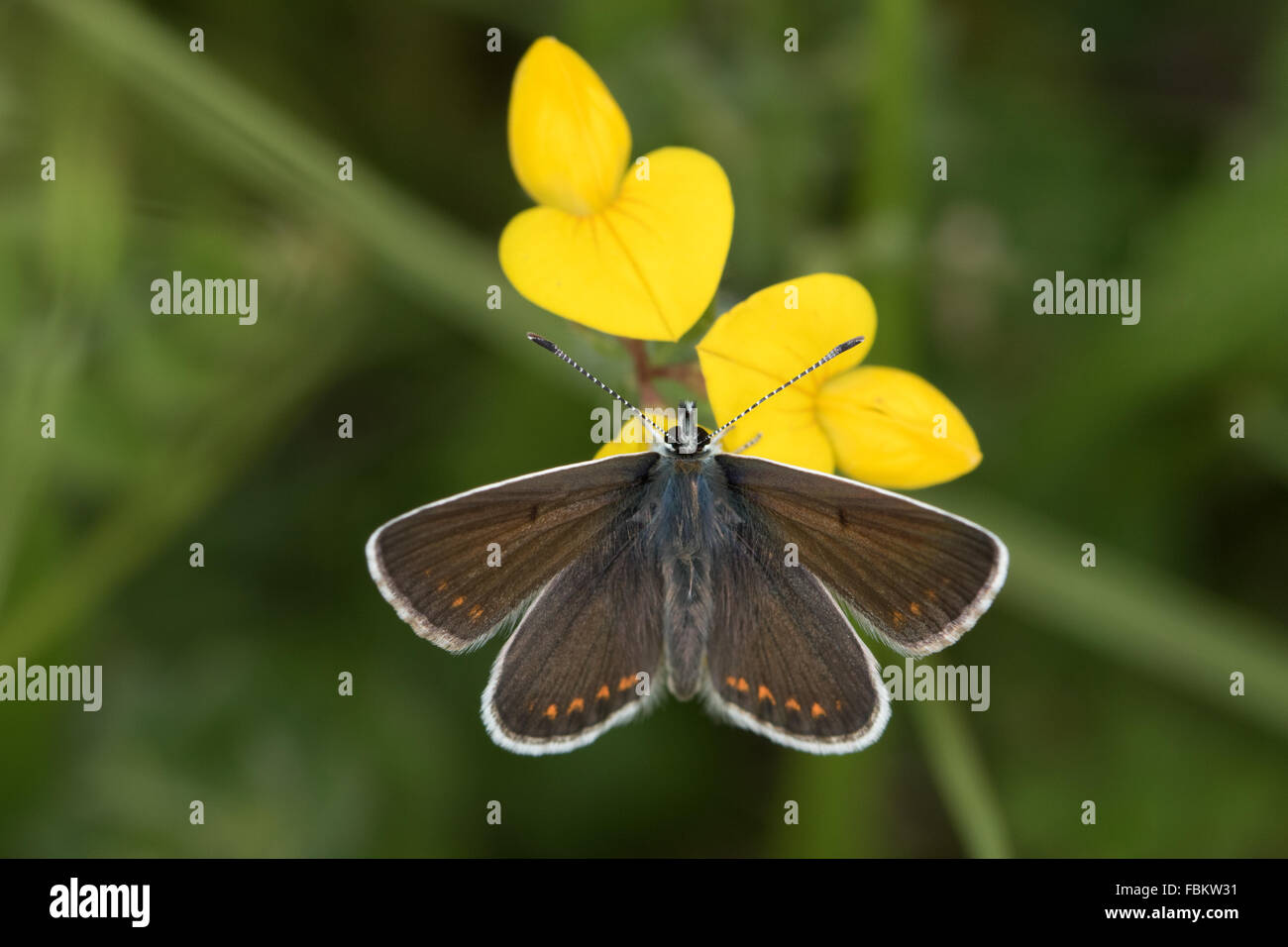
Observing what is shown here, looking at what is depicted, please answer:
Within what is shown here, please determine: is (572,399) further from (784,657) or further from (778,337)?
(784,657)

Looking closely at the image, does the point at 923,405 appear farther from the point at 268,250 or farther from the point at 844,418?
the point at 268,250

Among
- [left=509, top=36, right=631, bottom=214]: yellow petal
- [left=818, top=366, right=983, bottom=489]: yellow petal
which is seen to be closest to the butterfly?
[left=818, top=366, right=983, bottom=489]: yellow petal

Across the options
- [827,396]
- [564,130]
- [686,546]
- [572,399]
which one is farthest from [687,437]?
[572,399]

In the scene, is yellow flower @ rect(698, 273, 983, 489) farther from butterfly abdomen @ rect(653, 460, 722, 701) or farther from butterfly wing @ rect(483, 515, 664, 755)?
butterfly wing @ rect(483, 515, 664, 755)

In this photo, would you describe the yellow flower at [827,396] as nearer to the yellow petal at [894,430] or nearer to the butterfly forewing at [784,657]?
the yellow petal at [894,430]

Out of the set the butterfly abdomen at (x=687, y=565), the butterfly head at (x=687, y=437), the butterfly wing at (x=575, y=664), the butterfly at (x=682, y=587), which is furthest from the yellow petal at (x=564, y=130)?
the butterfly wing at (x=575, y=664)
